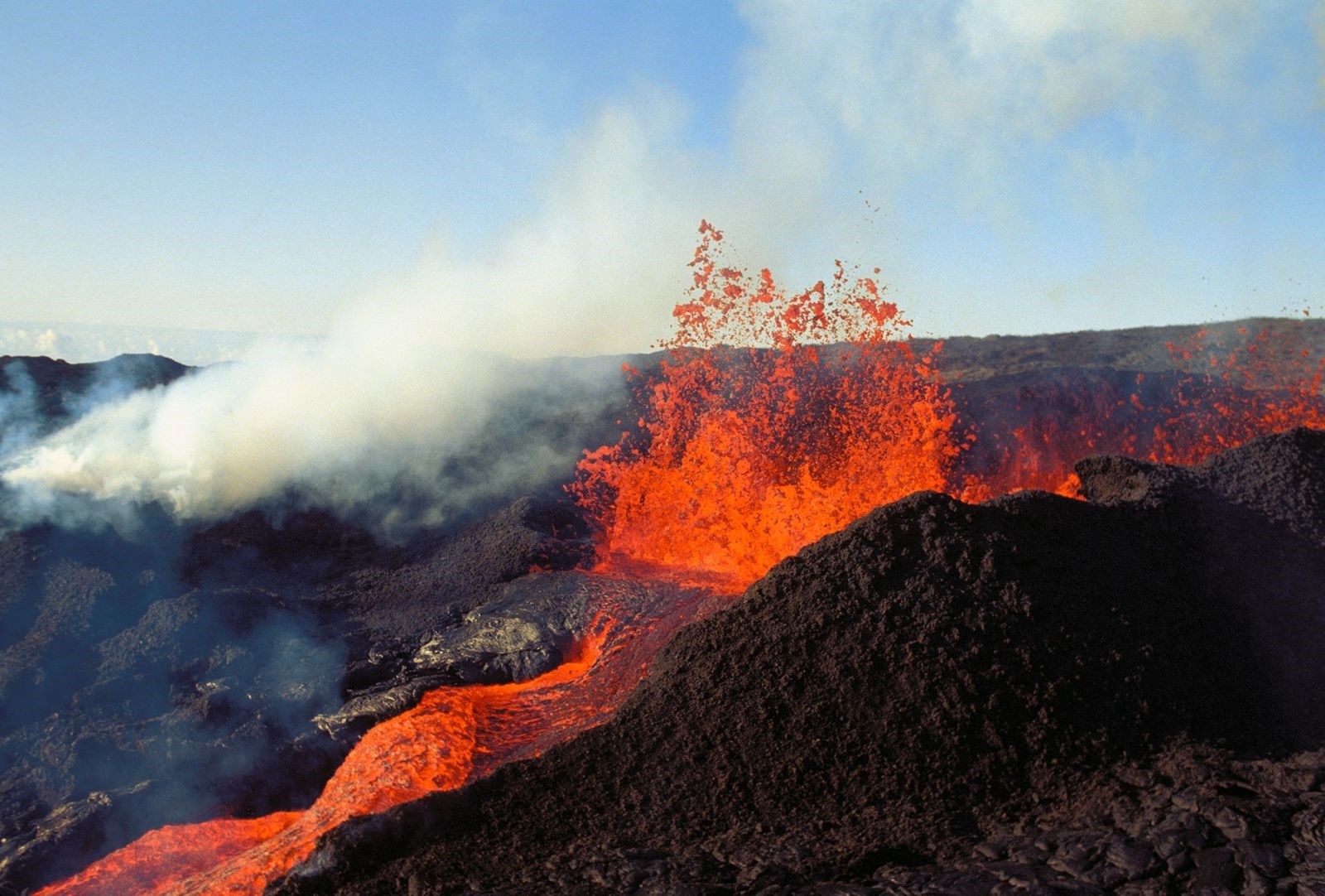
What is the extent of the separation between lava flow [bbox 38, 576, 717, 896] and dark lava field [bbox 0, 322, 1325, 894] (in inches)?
10.5

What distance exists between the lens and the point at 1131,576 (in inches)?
267

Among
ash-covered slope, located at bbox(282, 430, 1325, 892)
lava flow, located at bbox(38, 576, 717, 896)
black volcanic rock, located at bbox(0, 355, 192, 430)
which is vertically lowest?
lava flow, located at bbox(38, 576, 717, 896)

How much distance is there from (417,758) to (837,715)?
340 centimetres

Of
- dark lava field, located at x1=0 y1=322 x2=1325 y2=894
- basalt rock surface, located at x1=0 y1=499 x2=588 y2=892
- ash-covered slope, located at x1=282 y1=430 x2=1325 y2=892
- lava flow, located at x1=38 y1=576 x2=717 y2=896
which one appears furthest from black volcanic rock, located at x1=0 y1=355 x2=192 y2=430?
ash-covered slope, located at x1=282 y1=430 x2=1325 y2=892

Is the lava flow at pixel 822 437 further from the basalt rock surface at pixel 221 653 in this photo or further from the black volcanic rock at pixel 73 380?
the black volcanic rock at pixel 73 380

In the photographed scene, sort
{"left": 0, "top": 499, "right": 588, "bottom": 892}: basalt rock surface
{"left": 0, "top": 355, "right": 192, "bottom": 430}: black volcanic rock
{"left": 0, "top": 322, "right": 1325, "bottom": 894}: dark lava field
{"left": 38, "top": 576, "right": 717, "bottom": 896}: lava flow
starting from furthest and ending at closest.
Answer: {"left": 0, "top": 355, "right": 192, "bottom": 430}: black volcanic rock, {"left": 0, "top": 499, "right": 588, "bottom": 892}: basalt rock surface, {"left": 38, "top": 576, "right": 717, "bottom": 896}: lava flow, {"left": 0, "top": 322, "right": 1325, "bottom": 894}: dark lava field

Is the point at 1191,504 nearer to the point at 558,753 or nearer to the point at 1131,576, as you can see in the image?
the point at 1131,576

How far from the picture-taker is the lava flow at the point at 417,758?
21.6ft

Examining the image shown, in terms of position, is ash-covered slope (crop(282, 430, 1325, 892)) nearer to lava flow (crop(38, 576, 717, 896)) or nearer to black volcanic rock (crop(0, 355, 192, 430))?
lava flow (crop(38, 576, 717, 896))

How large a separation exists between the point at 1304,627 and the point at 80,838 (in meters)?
9.83

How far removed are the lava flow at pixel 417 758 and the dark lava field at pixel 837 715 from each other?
0.27 m

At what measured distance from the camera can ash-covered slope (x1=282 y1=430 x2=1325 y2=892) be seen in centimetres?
493

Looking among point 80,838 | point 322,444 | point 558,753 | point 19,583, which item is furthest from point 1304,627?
point 19,583

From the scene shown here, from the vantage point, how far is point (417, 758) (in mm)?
7176
